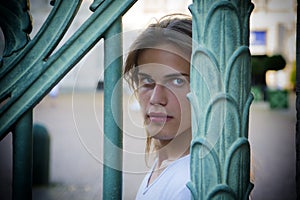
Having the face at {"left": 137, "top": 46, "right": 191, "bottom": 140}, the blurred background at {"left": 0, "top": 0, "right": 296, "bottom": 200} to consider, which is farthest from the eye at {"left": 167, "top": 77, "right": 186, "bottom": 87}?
the blurred background at {"left": 0, "top": 0, "right": 296, "bottom": 200}

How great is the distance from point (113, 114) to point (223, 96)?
21 centimetres

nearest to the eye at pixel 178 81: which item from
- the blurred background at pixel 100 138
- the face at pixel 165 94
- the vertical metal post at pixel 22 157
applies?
the face at pixel 165 94

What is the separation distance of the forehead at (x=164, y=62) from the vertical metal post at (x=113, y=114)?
19cm

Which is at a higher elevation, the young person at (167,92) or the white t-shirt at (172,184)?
the young person at (167,92)

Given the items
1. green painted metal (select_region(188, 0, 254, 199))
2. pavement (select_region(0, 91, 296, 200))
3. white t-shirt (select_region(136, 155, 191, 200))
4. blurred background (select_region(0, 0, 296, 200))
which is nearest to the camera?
green painted metal (select_region(188, 0, 254, 199))

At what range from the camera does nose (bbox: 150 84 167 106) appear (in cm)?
95

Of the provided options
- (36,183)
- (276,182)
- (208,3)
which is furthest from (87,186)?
(208,3)

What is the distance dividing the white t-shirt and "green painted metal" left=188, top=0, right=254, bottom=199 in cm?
16

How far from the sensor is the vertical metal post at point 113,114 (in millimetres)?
816

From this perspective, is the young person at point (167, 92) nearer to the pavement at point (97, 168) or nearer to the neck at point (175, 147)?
the neck at point (175, 147)

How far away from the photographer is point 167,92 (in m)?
0.96

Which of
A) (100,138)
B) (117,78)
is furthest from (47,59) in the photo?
(100,138)

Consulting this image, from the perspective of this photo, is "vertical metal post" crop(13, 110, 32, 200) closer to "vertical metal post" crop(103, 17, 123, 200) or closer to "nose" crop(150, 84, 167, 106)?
"vertical metal post" crop(103, 17, 123, 200)

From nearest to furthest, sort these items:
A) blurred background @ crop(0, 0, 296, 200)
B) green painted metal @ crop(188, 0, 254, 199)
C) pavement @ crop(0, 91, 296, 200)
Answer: green painted metal @ crop(188, 0, 254, 199) → blurred background @ crop(0, 0, 296, 200) → pavement @ crop(0, 91, 296, 200)
